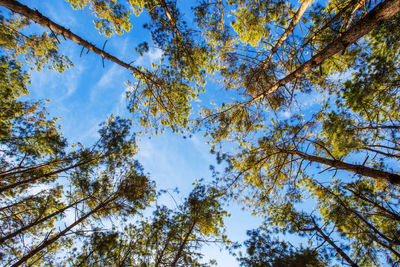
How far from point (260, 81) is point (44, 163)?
1127 cm

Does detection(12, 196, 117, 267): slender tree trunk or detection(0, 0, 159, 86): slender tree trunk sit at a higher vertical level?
detection(0, 0, 159, 86): slender tree trunk

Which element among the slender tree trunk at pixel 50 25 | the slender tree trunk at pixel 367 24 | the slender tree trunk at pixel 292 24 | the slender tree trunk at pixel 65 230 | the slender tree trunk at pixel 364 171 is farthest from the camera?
the slender tree trunk at pixel 65 230

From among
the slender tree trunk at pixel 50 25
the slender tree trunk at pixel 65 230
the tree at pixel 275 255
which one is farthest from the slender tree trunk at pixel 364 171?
the slender tree trunk at pixel 65 230

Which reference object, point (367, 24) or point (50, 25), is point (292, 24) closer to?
Result: point (367, 24)

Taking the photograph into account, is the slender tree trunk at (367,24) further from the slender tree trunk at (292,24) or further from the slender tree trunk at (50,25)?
the slender tree trunk at (50,25)

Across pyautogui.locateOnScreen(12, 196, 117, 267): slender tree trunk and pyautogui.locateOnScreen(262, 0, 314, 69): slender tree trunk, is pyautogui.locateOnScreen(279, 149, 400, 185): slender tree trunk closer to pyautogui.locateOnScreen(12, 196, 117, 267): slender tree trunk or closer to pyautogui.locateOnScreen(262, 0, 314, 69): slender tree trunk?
pyautogui.locateOnScreen(262, 0, 314, 69): slender tree trunk

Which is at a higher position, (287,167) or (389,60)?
(389,60)

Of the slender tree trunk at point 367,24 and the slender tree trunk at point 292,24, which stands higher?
the slender tree trunk at point 292,24

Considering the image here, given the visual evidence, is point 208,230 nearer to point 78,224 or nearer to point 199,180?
point 199,180

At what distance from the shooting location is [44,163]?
25.6 feet

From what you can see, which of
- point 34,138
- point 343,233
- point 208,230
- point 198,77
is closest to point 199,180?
point 208,230

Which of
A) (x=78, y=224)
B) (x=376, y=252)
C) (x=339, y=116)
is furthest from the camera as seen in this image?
(x=78, y=224)

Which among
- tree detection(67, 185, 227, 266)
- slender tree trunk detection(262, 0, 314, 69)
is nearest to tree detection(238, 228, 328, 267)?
tree detection(67, 185, 227, 266)

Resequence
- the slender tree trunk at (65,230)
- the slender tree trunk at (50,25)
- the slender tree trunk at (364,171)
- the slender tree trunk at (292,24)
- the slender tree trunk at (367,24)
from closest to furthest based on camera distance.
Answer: the slender tree trunk at (367,24) → the slender tree trunk at (364,171) → the slender tree trunk at (50,25) → the slender tree trunk at (292,24) → the slender tree trunk at (65,230)
